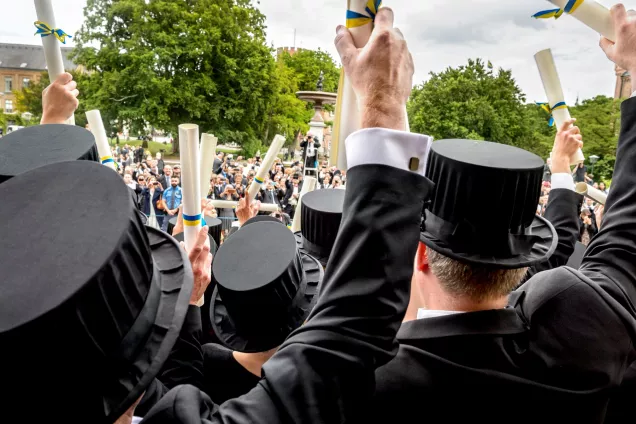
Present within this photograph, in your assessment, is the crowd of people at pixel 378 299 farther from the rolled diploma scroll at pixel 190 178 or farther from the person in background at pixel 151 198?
the person in background at pixel 151 198

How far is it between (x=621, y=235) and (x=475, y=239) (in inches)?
25.4

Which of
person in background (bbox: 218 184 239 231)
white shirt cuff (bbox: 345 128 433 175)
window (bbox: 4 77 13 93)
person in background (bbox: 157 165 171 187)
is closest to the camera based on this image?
white shirt cuff (bbox: 345 128 433 175)

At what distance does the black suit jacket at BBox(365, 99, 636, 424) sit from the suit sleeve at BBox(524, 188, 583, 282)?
3.75 ft

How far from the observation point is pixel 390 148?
1.07 meters

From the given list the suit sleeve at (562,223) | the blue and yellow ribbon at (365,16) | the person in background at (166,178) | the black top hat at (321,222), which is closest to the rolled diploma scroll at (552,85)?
the suit sleeve at (562,223)

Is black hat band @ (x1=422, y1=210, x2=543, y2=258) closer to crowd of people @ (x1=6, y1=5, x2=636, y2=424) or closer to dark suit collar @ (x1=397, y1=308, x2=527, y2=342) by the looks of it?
crowd of people @ (x1=6, y1=5, x2=636, y2=424)

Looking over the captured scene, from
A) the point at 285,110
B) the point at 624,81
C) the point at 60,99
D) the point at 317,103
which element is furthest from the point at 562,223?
the point at 285,110

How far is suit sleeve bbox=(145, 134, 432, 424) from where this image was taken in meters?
1.01

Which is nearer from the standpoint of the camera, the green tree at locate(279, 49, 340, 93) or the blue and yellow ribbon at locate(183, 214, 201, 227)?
the blue and yellow ribbon at locate(183, 214, 201, 227)

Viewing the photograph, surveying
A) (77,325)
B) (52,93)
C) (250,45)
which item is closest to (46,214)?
(77,325)

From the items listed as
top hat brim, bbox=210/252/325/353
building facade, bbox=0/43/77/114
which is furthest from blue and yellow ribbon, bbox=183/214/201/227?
building facade, bbox=0/43/77/114

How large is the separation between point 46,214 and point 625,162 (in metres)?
1.82

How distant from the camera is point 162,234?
152 centimetres

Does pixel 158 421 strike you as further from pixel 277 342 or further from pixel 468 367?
pixel 277 342
